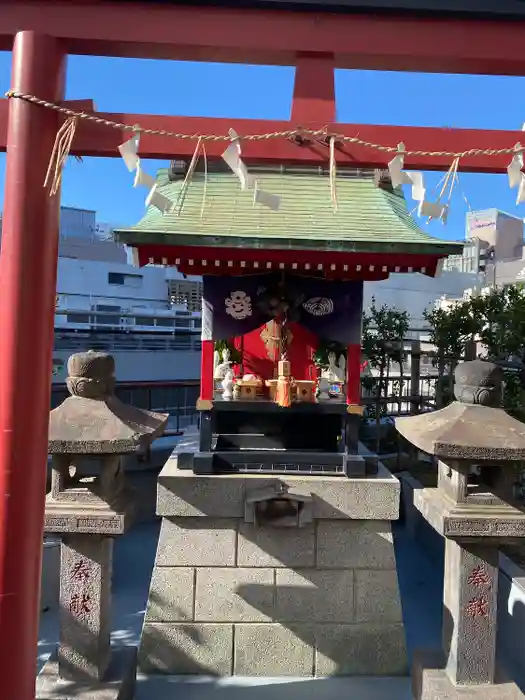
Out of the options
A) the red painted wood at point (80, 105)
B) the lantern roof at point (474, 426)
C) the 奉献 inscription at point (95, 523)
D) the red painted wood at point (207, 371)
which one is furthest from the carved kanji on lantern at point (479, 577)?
the red painted wood at point (80, 105)

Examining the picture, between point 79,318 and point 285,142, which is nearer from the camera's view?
point 285,142

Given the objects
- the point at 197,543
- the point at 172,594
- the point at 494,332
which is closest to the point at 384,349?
the point at 494,332

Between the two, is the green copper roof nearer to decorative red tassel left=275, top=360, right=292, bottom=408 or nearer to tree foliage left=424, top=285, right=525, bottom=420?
decorative red tassel left=275, top=360, right=292, bottom=408

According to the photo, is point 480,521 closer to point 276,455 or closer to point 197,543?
point 276,455

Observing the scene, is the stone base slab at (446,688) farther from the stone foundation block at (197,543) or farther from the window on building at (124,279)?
the window on building at (124,279)

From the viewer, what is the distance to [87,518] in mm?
3855

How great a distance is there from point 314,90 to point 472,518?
3.32 m

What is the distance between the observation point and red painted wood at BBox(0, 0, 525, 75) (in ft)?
9.77

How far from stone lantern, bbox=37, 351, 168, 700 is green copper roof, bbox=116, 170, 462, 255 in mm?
1622

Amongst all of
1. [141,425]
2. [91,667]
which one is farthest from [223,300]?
[91,667]

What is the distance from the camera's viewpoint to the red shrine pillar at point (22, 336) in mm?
2904

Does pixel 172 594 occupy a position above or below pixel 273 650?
above

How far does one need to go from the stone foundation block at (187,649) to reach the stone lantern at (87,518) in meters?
1.04

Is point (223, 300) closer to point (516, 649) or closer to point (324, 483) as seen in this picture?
point (324, 483)
